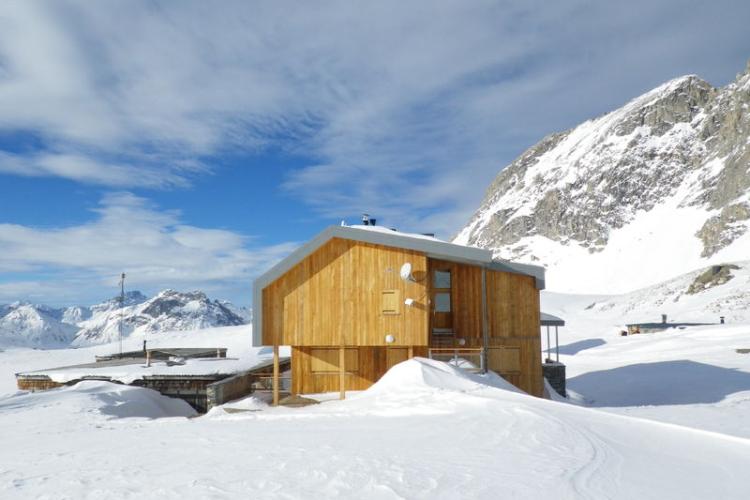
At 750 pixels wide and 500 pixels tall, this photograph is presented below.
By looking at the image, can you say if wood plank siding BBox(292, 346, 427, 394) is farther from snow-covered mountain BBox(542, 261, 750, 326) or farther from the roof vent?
snow-covered mountain BBox(542, 261, 750, 326)

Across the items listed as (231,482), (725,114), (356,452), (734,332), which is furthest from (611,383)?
(725,114)

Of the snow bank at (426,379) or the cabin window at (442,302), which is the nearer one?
the snow bank at (426,379)

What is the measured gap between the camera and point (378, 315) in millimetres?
20406

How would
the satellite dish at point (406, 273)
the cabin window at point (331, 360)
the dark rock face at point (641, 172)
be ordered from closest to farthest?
the satellite dish at point (406, 273)
the cabin window at point (331, 360)
the dark rock face at point (641, 172)

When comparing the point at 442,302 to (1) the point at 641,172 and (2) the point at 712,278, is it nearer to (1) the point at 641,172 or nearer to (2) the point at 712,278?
(2) the point at 712,278

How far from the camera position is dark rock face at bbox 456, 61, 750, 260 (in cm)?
14088

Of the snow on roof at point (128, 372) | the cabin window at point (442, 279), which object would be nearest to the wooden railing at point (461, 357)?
the cabin window at point (442, 279)

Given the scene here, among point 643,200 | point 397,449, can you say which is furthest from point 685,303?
point 643,200

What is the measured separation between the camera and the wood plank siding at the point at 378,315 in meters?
20.3

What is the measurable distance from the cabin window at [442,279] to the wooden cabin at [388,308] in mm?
58

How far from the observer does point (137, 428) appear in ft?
45.1

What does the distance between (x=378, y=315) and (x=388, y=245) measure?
257 centimetres

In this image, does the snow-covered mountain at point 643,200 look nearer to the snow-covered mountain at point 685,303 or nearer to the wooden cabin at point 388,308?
the snow-covered mountain at point 685,303

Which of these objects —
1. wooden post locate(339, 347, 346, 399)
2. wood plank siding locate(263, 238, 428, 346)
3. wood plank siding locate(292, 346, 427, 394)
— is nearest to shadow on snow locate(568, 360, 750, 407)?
wood plank siding locate(292, 346, 427, 394)
